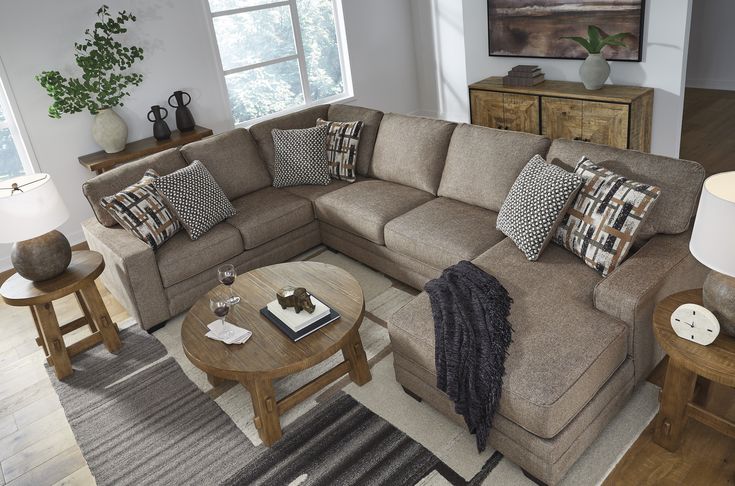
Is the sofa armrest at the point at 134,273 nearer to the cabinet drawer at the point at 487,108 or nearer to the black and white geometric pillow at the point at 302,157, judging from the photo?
the black and white geometric pillow at the point at 302,157

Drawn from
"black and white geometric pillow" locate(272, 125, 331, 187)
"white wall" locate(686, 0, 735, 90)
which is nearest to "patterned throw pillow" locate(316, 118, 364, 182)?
"black and white geometric pillow" locate(272, 125, 331, 187)

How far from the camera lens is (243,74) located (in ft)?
18.2

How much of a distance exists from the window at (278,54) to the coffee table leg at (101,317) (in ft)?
9.16

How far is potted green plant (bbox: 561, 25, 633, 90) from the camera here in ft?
14.9

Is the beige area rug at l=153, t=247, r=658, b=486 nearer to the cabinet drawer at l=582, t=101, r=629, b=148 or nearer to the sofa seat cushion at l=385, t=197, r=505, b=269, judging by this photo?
the sofa seat cushion at l=385, t=197, r=505, b=269

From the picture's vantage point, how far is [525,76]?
500cm

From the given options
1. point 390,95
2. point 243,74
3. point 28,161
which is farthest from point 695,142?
point 28,161

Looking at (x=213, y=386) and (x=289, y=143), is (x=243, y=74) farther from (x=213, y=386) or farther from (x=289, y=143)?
(x=213, y=386)

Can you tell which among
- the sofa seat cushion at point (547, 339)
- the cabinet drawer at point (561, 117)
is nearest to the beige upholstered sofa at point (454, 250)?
the sofa seat cushion at point (547, 339)

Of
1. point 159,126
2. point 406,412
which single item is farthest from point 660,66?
point 159,126

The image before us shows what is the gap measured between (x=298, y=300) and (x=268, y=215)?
1.29 metres

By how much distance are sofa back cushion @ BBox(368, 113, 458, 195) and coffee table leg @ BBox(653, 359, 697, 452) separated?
6.26ft

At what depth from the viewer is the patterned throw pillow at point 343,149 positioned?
13.5 feet

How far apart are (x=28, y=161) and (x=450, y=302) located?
368cm
